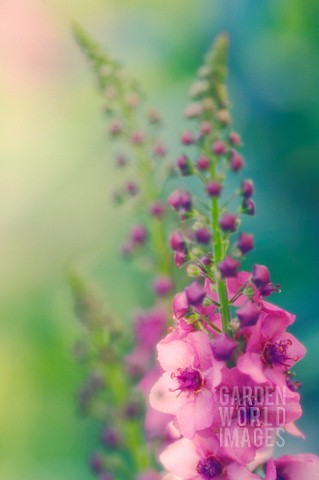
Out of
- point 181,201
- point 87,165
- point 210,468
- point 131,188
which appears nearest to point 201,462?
point 210,468

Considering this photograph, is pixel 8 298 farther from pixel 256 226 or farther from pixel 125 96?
pixel 125 96

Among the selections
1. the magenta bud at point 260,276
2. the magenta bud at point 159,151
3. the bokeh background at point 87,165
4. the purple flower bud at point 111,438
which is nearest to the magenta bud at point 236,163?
the magenta bud at point 260,276

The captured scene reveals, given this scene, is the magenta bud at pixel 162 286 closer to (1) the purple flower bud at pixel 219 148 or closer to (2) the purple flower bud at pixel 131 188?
(2) the purple flower bud at pixel 131 188

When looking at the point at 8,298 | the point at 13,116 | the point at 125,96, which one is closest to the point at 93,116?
the point at 13,116

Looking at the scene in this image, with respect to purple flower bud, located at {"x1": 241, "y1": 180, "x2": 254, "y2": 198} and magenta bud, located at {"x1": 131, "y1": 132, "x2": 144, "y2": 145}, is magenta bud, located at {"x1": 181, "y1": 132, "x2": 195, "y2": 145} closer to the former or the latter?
purple flower bud, located at {"x1": 241, "y1": 180, "x2": 254, "y2": 198}

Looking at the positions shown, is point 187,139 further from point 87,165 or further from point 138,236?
point 87,165

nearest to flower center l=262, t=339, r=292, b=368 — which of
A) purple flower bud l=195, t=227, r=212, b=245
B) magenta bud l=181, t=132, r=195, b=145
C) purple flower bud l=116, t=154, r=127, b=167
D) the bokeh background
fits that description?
purple flower bud l=195, t=227, r=212, b=245
